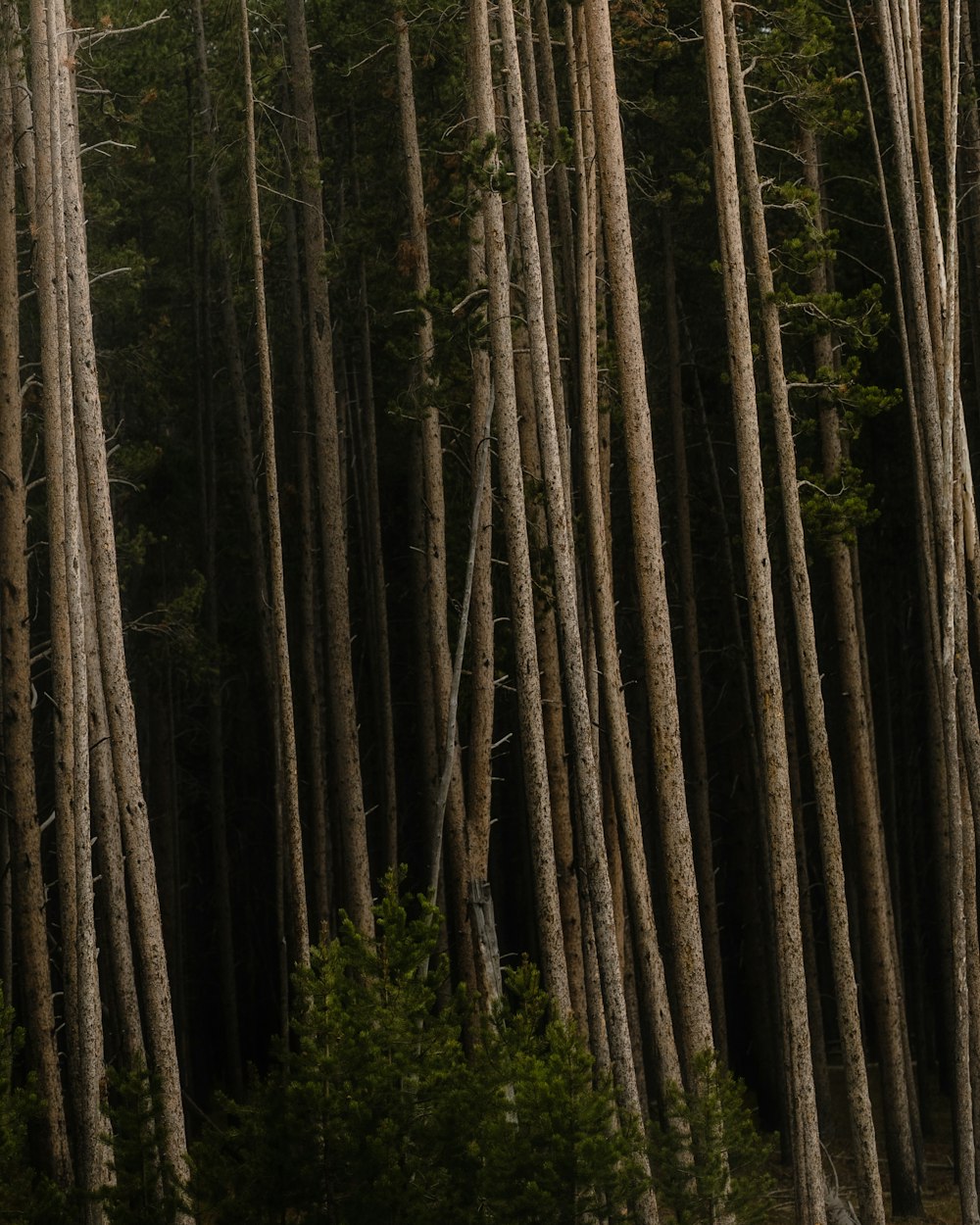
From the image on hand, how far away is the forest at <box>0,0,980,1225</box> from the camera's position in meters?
8.52

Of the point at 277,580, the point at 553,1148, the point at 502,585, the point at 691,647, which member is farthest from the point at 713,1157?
the point at 502,585

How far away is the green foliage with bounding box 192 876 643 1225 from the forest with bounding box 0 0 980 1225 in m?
0.03

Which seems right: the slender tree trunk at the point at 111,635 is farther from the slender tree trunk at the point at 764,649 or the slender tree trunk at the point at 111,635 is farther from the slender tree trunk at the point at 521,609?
the slender tree trunk at the point at 764,649

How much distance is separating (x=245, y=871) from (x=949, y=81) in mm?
→ 16774

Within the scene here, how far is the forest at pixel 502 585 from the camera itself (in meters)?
8.52

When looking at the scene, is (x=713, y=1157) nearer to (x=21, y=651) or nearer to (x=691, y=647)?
(x=21, y=651)

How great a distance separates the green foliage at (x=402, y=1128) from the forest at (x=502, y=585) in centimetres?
3

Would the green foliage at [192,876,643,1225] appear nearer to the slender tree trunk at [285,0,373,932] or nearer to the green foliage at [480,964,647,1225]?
Result: the green foliage at [480,964,647,1225]

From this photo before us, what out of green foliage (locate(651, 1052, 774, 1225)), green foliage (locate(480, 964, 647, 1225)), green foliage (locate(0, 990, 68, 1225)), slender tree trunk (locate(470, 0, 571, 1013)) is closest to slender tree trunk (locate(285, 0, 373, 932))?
slender tree trunk (locate(470, 0, 571, 1013))

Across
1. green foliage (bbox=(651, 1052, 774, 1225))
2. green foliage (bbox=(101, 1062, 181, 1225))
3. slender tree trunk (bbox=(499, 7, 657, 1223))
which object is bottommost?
green foliage (bbox=(651, 1052, 774, 1225))

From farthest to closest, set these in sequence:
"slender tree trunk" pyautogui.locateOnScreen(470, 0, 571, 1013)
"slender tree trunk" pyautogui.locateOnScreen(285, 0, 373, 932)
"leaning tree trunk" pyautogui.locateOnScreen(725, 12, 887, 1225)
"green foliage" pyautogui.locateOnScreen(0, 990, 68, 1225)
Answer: "slender tree trunk" pyautogui.locateOnScreen(285, 0, 373, 932) → "leaning tree trunk" pyautogui.locateOnScreen(725, 12, 887, 1225) → "slender tree trunk" pyautogui.locateOnScreen(470, 0, 571, 1013) → "green foliage" pyautogui.locateOnScreen(0, 990, 68, 1225)

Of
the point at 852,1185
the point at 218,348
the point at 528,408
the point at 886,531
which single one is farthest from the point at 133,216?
the point at 852,1185

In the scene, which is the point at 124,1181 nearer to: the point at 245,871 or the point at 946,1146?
the point at 946,1146

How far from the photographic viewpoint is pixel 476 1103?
7.88 m
